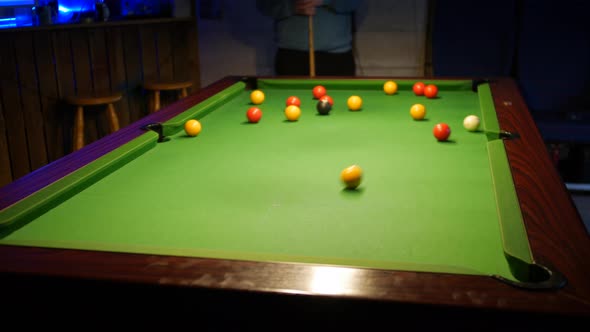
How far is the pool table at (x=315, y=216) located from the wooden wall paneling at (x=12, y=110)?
179 cm

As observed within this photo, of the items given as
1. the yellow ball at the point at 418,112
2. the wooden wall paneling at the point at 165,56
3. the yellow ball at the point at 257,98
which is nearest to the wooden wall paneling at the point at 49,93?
the wooden wall paneling at the point at 165,56

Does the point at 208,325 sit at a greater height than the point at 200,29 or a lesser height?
lesser

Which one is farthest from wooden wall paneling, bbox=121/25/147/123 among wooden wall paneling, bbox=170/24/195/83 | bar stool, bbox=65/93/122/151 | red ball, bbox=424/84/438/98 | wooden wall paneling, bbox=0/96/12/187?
red ball, bbox=424/84/438/98

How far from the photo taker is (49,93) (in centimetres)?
367

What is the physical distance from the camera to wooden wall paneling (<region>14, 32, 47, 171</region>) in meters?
3.46

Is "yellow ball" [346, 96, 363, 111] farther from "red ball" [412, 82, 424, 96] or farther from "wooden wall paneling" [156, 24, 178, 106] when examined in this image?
"wooden wall paneling" [156, 24, 178, 106]

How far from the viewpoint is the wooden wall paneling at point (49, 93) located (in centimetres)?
360

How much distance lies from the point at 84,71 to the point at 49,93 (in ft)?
1.28

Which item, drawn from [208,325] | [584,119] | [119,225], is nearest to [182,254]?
[208,325]

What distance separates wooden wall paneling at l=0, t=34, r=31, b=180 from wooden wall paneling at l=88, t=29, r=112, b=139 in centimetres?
67

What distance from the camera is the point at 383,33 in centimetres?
484

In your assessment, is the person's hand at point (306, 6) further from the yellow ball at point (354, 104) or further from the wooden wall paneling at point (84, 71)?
the wooden wall paneling at point (84, 71)

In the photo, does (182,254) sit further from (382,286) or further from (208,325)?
(382,286)

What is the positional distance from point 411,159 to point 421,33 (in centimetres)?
337
